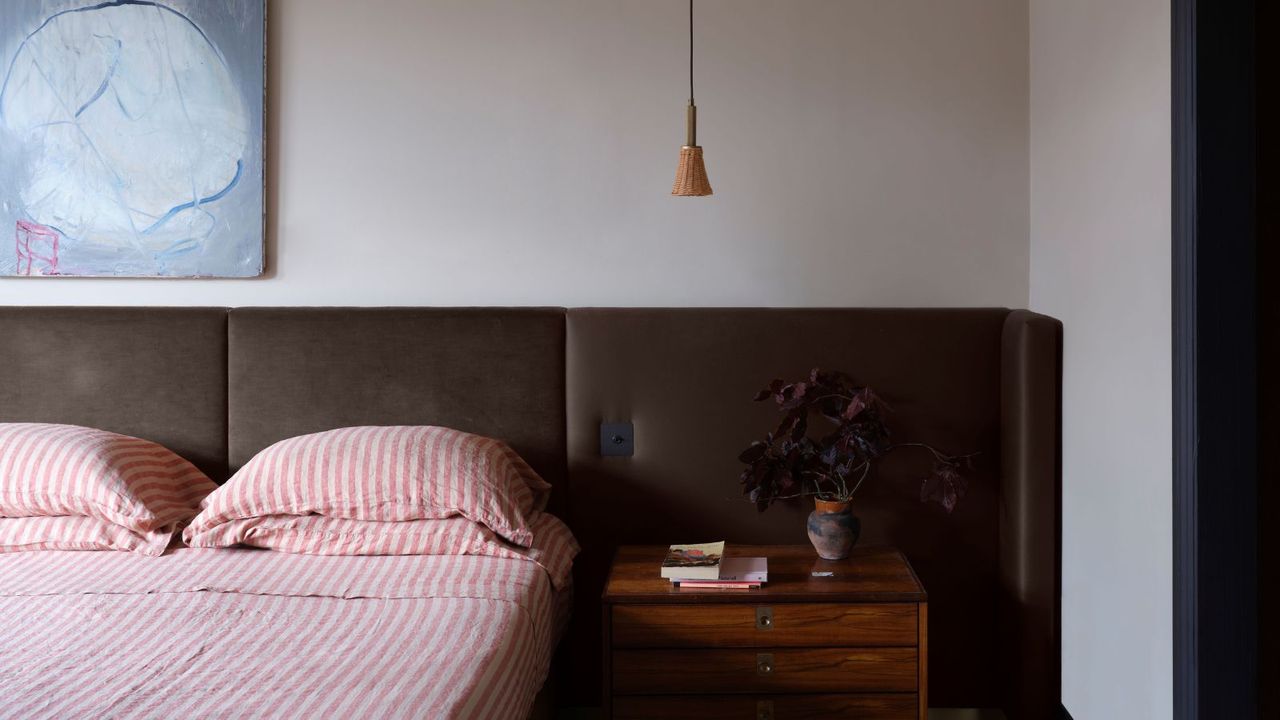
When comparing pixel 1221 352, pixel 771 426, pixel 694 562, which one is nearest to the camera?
pixel 1221 352

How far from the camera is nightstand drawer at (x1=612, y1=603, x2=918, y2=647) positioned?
218 cm

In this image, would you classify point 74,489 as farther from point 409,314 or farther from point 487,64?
point 487,64

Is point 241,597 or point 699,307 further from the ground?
point 699,307

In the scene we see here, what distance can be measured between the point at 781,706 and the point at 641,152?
56.3 inches

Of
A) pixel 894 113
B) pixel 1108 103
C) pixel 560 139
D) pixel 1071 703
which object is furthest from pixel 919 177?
pixel 1071 703

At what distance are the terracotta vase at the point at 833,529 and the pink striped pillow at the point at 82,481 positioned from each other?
1.51 metres

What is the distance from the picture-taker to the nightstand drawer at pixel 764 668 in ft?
7.17

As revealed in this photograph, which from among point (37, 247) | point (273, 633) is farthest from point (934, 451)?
point (37, 247)

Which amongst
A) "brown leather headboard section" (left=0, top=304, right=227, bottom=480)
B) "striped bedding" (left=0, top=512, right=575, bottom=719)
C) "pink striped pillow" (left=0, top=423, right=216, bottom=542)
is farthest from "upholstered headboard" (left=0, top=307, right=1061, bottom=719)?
"striped bedding" (left=0, top=512, right=575, bottom=719)

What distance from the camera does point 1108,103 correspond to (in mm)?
2139

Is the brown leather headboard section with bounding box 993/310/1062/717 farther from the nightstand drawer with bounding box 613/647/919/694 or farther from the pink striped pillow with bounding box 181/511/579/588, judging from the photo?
the pink striped pillow with bounding box 181/511/579/588

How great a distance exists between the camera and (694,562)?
7.49ft

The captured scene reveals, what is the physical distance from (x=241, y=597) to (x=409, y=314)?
889 millimetres

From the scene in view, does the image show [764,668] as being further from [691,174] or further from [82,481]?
[82,481]
